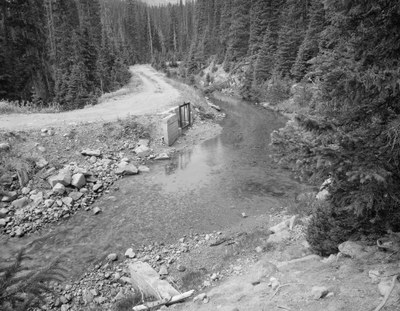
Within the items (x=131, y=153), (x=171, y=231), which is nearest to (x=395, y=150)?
(x=171, y=231)

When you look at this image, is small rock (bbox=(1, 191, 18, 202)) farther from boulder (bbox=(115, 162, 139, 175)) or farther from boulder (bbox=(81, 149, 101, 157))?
boulder (bbox=(115, 162, 139, 175))

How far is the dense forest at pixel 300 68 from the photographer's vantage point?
4629mm

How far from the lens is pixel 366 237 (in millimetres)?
5750

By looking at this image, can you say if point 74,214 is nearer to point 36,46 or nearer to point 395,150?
point 395,150

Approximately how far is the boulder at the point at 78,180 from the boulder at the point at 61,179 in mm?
176

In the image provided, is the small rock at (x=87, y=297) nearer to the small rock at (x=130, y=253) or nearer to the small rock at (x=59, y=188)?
the small rock at (x=130, y=253)

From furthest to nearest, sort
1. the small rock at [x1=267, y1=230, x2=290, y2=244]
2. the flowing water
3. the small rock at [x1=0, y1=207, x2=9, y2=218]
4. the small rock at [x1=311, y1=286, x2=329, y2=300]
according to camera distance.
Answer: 1. the small rock at [x1=0, y1=207, x2=9, y2=218]
2. the flowing water
3. the small rock at [x1=267, y1=230, x2=290, y2=244]
4. the small rock at [x1=311, y1=286, x2=329, y2=300]

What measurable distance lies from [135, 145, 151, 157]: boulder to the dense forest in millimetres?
9526

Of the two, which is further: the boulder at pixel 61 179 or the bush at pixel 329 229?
the boulder at pixel 61 179

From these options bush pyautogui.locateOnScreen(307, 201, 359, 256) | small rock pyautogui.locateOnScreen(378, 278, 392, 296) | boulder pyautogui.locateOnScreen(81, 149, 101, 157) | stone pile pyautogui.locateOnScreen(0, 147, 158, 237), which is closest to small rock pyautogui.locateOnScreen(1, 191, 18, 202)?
stone pile pyautogui.locateOnScreen(0, 147, 158, 237)

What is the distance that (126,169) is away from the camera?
16547mm

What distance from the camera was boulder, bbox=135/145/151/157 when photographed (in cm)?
1873

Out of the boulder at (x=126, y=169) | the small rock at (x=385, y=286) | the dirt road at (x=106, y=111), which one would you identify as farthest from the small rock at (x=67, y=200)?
the small rock at (x=385, y=286)

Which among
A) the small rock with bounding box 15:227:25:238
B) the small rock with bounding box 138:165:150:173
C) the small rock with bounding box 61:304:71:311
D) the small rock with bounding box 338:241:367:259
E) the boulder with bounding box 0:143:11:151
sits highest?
the boulder with bounding box 0:143:11:151
